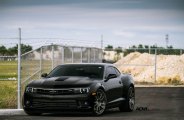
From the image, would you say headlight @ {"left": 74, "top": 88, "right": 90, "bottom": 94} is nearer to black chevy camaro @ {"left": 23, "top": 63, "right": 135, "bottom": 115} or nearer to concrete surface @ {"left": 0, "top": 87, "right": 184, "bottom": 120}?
black chevy camaro @ {"left": 23, "top": 63, "right": 135, "bottom": 115}

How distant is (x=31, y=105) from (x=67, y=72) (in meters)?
1.63

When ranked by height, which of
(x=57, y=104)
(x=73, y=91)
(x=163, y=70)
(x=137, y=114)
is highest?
(x=163, y=70)

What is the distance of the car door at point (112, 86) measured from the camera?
18.7 metres

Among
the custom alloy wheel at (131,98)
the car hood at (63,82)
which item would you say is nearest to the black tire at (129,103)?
the custom alloy wheel at (131,98)

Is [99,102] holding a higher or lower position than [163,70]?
lower

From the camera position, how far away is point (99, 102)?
18000 mm

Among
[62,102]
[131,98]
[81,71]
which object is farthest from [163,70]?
[62,102]

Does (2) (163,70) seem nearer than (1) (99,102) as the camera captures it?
No

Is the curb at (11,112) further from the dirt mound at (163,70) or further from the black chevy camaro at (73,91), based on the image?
the dirt mound at (163,70)

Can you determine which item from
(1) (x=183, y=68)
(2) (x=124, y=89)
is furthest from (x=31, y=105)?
(1) (x=183, y=68)

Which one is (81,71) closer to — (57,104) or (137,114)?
(57,104)

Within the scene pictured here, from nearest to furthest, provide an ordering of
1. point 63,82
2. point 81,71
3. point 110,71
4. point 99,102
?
point 63,82 → point 99,102 → point 81,71 → point 110,71

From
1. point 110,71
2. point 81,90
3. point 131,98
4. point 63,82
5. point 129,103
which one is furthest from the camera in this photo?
point 131,98

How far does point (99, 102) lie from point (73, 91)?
0.80 metres
